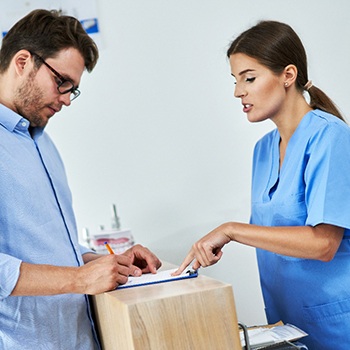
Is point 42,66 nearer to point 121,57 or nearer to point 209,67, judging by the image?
point 121,57

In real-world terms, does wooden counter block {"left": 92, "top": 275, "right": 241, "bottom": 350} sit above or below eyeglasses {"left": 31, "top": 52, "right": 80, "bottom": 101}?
below

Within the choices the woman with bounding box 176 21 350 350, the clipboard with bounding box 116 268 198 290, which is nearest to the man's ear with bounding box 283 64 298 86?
the woman with bounding box 176 21 350 350

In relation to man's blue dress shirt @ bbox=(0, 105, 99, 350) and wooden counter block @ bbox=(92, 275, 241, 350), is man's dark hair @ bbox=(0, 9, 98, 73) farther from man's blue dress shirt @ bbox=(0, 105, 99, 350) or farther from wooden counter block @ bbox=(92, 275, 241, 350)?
wooden counter block @ bbox=(92, 275, 241, 350)

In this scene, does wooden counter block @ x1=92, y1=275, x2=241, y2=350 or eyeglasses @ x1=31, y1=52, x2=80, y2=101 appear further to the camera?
eyeglasses @ x1=31, y1=52, x2=80, y2=101

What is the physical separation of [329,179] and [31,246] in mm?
722

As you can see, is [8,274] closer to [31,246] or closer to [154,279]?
[31,246]

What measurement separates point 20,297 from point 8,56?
0.60 m

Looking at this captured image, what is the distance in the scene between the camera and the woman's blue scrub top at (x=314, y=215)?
143 cm

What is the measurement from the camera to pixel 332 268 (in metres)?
1.52

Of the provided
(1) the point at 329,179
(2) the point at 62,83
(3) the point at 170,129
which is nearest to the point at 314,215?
(1) the point at 329,179

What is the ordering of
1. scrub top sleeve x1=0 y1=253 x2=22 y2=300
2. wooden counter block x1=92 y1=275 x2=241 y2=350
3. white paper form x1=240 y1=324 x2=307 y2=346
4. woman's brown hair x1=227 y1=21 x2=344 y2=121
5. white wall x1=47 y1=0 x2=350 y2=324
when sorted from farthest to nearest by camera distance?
1. white wall x1=47 y1=0 x2=350 y2=324
2. woman's brown hair x1=227 y1=21 x2=344 y2=121
3. white paper form x1=240 y1=324 x2=307 y2=346
4. scrub top sleeve x1=0 y1=253 x2=22 y2=300
5. wooden counter block x1=92 y1=275 x2=241 y2=350

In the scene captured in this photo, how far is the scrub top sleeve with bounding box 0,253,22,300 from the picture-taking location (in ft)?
3.62

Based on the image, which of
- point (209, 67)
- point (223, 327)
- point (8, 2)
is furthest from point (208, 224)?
point (223, 327)

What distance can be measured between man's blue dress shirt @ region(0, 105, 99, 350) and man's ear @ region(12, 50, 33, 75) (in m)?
0.12
